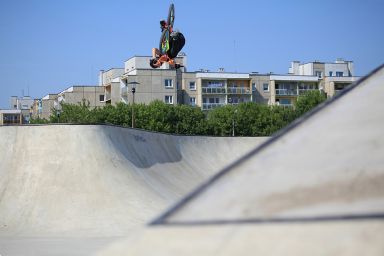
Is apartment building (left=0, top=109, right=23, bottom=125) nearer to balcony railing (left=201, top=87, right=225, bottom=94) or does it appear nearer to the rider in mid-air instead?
balcony railing (left=201, top=87, right=225, bottom=94)

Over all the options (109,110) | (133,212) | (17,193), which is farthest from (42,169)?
(109,110)

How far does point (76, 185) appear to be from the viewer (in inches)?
719

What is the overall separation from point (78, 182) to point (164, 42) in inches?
1164

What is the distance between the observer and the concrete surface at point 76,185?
53.2 feet

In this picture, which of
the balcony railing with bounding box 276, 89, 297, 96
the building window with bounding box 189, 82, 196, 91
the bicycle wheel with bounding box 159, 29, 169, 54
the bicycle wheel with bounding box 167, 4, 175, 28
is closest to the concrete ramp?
the bicycle wheel with bounding box 159, 29, 169, 54

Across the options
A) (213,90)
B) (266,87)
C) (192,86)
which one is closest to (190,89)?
(192,86)

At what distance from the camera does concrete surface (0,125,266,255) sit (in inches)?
639

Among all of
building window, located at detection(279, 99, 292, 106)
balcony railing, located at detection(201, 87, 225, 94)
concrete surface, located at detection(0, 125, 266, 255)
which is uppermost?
balcony railing, located at detection(201, 87, 225, 94)

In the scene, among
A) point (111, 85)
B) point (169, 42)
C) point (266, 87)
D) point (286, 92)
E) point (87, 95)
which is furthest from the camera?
point (87, 95)

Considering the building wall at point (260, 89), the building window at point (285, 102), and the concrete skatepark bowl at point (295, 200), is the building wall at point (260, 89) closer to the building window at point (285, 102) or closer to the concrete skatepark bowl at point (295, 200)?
the building window at point (285, 102)

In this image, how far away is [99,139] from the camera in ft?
66.3

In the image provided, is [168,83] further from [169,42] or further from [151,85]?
[169,42]

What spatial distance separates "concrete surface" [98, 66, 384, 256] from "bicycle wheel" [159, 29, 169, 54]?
39.7 meters

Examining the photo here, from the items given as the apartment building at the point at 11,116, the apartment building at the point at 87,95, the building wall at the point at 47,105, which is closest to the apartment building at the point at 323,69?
the apartment building at the point at 87,95
